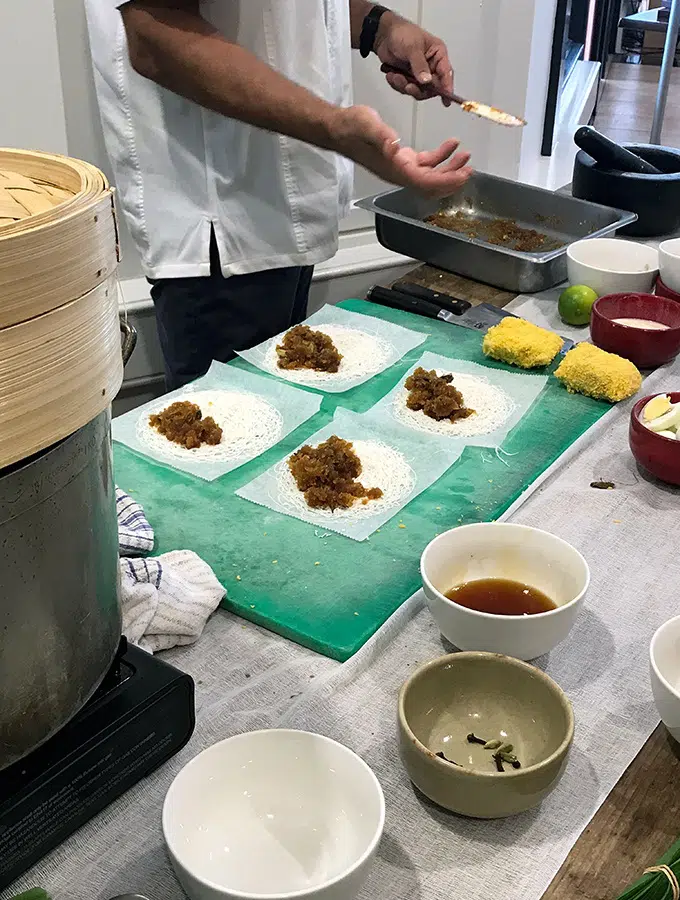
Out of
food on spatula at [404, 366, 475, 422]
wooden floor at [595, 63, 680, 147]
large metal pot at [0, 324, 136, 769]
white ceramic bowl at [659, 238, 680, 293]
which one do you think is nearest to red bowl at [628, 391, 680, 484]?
food on spatula at [404, 366, 475, 422]

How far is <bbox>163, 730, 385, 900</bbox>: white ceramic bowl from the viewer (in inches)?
31.2

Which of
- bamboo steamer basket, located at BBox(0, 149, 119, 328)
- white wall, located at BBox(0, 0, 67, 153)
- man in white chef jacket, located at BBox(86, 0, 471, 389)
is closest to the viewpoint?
bamboo steamer basket, located at BBox(0, 149, 119, 328)

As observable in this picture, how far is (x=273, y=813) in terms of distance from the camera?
0.85 meters

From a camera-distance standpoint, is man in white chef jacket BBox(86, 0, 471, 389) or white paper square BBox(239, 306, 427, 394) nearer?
white paper square BBox(239, 306, 427, 394)

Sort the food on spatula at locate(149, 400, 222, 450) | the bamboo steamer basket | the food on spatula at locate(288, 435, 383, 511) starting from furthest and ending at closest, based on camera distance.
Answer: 1. the food on spatula at locate(149, 400, 222, 450)
2. the food on spatula at locate(288, 435, 383, 511)
3. the bamboo steamer basket

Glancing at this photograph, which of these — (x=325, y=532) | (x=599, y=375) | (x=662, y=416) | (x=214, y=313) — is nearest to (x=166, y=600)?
(x=325, y=532)

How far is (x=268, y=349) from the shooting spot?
1.83m

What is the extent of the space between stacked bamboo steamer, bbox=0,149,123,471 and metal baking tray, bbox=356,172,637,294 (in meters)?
1.43

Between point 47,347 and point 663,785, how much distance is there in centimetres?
72

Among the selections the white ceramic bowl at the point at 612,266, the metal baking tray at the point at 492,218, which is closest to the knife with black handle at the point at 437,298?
the metal baking tray at the point at 492,218

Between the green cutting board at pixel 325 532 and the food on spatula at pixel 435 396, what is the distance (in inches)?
3.1

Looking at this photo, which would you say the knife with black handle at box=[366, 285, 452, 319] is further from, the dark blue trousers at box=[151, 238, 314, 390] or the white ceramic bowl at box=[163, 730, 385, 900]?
the white ceramic bowl at box=[163, 730, 385, 900]

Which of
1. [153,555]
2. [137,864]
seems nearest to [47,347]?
[137,864]

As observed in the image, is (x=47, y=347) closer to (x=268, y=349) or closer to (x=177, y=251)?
(x=268, y=349)
